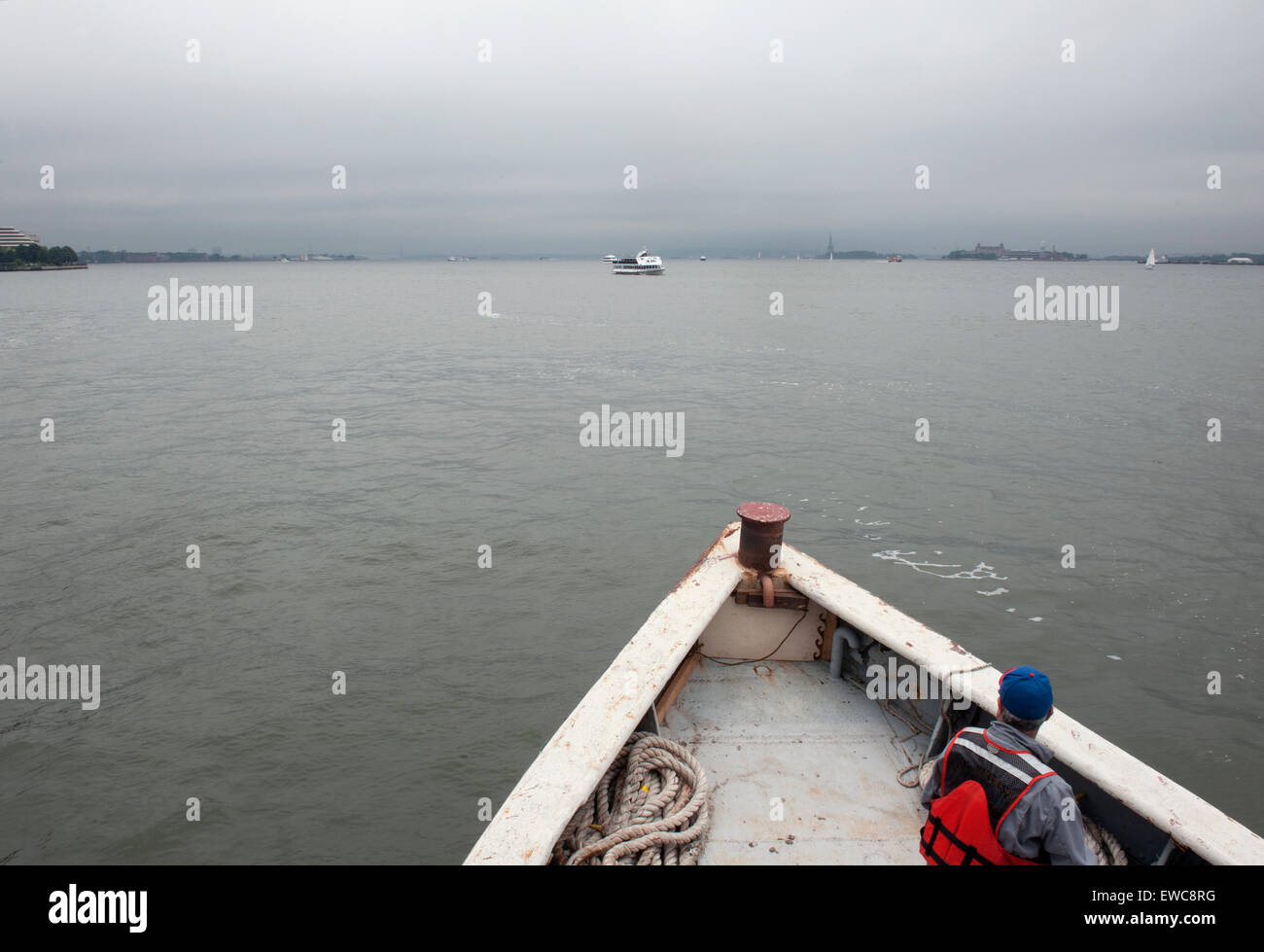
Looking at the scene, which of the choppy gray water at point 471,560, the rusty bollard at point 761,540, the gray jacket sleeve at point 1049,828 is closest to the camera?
the gray jacket sleeve at point 1049,828

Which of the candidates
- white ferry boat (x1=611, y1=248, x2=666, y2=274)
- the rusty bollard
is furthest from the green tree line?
the rusty bollard

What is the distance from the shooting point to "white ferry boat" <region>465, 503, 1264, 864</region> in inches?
148

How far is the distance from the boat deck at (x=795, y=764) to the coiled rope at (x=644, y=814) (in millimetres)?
246

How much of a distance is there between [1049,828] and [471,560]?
951 cm

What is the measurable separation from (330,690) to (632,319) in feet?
143

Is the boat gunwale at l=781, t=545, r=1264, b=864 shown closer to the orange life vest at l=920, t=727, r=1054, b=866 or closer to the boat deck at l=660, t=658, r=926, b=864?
the boat deck at l=660, t=658, r=926, b=864

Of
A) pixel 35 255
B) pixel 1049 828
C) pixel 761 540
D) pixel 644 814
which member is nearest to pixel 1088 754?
pixel 1049 828

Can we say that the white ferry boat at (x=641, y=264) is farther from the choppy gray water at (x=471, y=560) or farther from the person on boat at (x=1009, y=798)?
the person on boat at (x=1009, y=798)

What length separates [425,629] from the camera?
9516 millimetres

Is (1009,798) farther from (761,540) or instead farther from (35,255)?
(35,255)

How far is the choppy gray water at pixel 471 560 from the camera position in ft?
23.2

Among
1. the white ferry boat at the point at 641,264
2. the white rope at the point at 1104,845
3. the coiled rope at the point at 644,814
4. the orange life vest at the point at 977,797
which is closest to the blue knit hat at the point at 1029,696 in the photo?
the orange life vest at the point at 977,797
